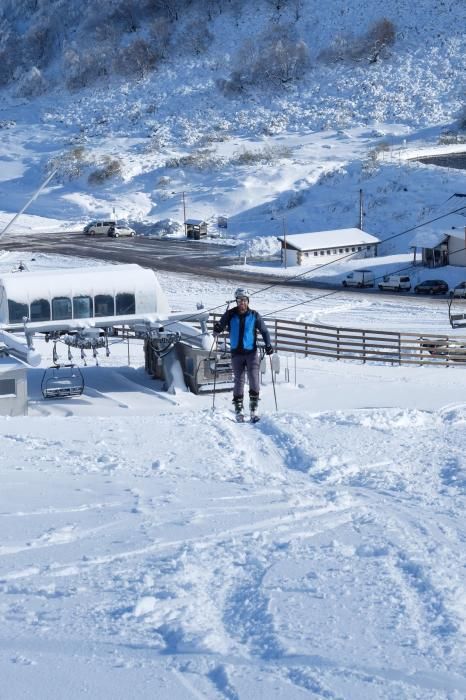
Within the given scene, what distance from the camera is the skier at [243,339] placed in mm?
13766

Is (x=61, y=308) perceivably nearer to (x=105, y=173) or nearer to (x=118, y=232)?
(x=118, y=232)

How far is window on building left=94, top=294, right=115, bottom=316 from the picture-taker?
2353 centimetres

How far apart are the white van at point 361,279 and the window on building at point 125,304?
2919 cm

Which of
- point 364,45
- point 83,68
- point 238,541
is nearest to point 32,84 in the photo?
point 83,68

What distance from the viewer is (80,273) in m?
23.8

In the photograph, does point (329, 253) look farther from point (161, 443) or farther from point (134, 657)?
point (134, 657)

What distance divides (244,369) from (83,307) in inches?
391

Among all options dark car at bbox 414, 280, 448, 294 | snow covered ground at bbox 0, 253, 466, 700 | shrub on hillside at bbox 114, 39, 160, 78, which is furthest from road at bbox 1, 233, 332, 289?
shrub on hillside at bbox 114, 39, 160, 78

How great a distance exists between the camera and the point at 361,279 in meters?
51.4

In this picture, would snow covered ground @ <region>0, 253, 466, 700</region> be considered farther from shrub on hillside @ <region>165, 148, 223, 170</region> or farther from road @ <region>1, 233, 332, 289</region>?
shrub on hillside @ <region>165, 148, 223, 170</region>

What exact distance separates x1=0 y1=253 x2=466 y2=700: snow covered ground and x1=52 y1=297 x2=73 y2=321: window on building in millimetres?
9542

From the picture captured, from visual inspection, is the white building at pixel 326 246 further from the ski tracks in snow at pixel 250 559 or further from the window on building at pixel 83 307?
the ski tracks in snow at pixel 250 559

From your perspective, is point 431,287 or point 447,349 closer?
point 447,349

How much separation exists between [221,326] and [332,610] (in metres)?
7.68
